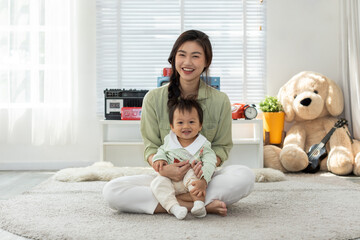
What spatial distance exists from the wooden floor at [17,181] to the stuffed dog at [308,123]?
5.40 feet

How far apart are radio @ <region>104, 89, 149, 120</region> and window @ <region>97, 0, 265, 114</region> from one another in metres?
0.29

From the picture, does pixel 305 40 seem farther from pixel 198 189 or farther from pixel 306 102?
pixel 198 189

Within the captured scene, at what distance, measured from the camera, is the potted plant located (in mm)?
3436

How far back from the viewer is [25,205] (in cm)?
194

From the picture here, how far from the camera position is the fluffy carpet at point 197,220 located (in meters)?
1.42

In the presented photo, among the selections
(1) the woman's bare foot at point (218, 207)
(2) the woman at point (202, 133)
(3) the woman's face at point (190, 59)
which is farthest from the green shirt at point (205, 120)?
(1) the woman's bare foot at point (218, 207)

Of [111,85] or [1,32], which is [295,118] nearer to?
[111,85]

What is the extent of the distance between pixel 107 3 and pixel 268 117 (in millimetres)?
1595

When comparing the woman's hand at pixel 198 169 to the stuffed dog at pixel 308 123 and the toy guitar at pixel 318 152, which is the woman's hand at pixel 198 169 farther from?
the toy guitar at pixel 318 152

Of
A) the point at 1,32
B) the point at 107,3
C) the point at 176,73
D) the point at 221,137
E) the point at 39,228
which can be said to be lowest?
the point at 39,228

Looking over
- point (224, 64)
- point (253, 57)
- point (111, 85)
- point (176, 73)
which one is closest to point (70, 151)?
point (111, 85)

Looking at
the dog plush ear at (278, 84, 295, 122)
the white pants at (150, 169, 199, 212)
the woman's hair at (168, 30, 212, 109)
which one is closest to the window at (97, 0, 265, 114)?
the dog plush ear at (278, 84, 295, 122)

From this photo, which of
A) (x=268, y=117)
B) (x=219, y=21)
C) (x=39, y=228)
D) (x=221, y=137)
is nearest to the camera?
(x=39, y=228)

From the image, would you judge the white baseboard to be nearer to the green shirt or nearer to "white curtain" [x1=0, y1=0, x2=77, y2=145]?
"white curtain" [x1=0, y1=0, x2=77, y2=145]
